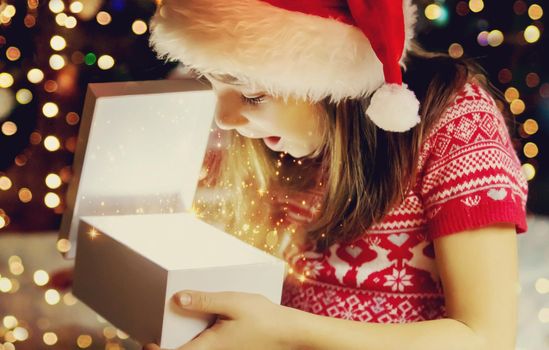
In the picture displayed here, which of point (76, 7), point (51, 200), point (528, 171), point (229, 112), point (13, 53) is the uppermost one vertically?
point (229, 112)

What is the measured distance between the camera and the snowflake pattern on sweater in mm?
727

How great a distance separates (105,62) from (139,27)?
5.9 inches

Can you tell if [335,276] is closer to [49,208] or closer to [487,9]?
[487,9]

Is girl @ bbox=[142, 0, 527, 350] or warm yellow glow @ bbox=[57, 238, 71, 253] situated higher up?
girl @ bbox=[142, 0, 527, 350]

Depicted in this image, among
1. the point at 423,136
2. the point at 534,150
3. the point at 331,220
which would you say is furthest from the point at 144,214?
the point at 534,150

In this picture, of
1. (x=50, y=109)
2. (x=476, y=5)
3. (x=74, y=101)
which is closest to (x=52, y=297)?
(x=50, y=109)

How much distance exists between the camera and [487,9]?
165 cm

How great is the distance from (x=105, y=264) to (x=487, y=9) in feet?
3.96

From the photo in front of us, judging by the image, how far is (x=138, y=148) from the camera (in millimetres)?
780

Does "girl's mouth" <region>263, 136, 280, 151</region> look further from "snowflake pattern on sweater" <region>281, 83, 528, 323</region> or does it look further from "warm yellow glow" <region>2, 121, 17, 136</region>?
"warm yellow glow" <region>2, 121, 17, 136</region>

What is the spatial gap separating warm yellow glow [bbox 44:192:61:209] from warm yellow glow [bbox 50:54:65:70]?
336mm

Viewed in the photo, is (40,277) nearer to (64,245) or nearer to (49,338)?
(49,338)

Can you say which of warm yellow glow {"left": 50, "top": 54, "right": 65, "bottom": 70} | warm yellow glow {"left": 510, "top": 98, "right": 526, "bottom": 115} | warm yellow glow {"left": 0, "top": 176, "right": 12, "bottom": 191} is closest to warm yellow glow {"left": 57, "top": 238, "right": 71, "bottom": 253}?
warm yellow glow {"left": 50, "top": 54, "right": 65, "bottom": 70}

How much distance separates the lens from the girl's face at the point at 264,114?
0.79m
